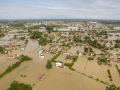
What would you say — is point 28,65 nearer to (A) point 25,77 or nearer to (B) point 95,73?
(A) point 25,77

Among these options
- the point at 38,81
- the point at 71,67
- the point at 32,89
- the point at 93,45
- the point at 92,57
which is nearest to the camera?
the point at 32,89

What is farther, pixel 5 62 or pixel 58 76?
pixel 5 62

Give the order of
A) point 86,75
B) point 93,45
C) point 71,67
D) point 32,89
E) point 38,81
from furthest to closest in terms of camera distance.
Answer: point 93,45, point 71,67, point 86,75, point 38,81, point 32,89

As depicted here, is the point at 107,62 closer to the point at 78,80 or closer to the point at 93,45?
the point at 78,80

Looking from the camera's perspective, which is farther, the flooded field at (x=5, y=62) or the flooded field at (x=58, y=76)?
the flooded field at (x=5, y=62)

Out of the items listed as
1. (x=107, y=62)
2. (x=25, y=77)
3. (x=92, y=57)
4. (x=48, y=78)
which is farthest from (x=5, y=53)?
(x=107, y=62)

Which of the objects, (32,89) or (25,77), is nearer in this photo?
(32,89)

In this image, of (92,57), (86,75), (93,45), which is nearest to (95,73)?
(86,75)

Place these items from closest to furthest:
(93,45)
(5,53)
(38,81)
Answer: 1. (38,81)
2. (5,53)
3. (93,45)

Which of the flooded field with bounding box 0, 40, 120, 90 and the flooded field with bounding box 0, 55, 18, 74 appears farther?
the flooded field with bounding box 0, 55, 18, 74
